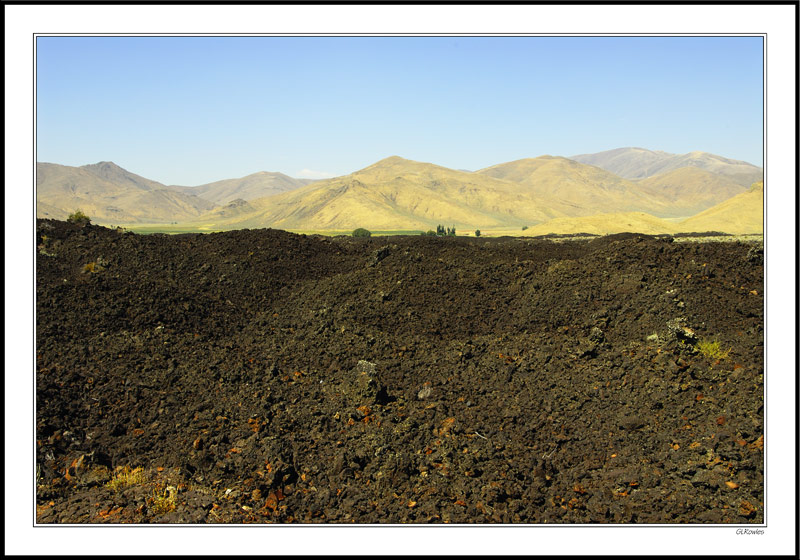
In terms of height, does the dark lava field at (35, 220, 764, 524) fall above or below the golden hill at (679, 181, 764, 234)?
below

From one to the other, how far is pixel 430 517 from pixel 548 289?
8566 millimetres

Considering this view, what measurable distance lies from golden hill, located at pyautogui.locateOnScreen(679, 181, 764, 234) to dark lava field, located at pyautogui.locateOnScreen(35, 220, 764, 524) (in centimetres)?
5199

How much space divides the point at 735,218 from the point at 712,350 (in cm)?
6171

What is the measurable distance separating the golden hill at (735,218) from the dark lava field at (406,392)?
51989 mm

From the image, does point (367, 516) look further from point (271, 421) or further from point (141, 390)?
point (141, 390)

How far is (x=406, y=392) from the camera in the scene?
9141mm

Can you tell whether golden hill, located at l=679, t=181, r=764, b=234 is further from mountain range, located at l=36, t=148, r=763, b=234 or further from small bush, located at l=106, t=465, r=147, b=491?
small bush, located at l=106, t=465, r=147, b=491

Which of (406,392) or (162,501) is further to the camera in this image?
(406,392)

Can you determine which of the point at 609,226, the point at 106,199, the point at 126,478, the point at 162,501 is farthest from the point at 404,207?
the point at 162,501

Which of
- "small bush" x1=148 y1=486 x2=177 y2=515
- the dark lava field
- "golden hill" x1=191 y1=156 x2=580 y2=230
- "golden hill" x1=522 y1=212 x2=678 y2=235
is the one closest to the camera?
"small bush" x1=148 y1=486 x2=177 y2=515

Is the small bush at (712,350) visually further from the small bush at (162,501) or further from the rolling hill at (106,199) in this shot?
the rolling hill at (106,199)

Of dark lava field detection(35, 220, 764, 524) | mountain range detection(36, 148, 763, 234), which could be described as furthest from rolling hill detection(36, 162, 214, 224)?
dark lava field detection(35, 220, 764, 524)

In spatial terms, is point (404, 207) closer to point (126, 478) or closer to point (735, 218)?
point (735, 218)

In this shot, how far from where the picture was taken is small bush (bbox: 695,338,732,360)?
8.98 meters
